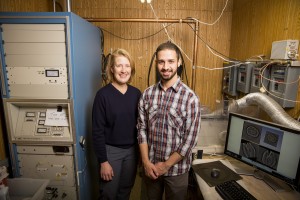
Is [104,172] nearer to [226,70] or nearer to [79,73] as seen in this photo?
[79,73]

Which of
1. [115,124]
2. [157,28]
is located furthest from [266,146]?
[157,28]

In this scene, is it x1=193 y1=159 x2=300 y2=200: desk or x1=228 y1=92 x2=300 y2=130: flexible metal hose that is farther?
x1=228 y1=92 x2=300 y2=130: flexible metal hose

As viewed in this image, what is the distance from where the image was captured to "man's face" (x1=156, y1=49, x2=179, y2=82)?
1346 millimetres

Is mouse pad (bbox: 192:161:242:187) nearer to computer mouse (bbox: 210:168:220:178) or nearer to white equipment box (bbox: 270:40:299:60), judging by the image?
computer mouse (bbox: 210:168:220:178)

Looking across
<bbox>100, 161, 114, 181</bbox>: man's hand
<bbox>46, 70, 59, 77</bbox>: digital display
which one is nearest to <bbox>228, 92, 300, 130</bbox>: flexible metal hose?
<bbox>100, 161, 114, 181</bbox>: man's hand

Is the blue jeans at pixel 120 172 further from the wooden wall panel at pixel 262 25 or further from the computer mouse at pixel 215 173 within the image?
the wooden wall panel at pixel 262 25

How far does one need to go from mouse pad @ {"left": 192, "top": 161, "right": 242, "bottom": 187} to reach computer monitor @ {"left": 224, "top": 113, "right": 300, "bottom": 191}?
122 mm

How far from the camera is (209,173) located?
1456 mm

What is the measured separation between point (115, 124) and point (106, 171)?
35 centimetres

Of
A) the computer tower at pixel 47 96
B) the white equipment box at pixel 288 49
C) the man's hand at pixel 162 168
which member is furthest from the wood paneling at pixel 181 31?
the man's hand at pixel 162 168

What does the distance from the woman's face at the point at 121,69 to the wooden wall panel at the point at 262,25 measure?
3.97 ft

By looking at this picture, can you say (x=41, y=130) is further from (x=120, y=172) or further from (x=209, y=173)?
(x=209, y=173)

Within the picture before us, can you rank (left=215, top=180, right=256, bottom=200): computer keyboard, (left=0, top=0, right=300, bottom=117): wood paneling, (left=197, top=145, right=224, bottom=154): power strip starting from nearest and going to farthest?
(left=215, top=180, right=256, bottom=200): computer keyboard, (left=197, top=145, right=224, bottom=154): power strip, (left=0, top=0, right=300, bottom=117): wood paneling

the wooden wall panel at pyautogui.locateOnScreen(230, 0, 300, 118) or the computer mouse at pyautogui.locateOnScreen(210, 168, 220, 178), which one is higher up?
the wooden wall panel at pyautogui.locateOnScreen(230, 0, 300, 118)
